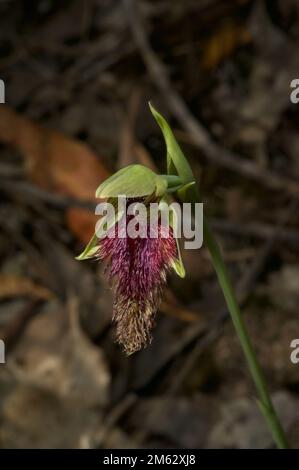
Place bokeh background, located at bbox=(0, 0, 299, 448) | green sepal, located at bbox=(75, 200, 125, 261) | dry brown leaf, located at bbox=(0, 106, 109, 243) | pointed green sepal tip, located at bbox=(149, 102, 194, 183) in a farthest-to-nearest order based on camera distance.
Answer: dry brown leaf, located at bbox=(0, 106, 109, 243) < bokeh background, located at bbox=(0, 0, 299, 448) < green sepal, located at bbox=(75, 200, 125, 261) < pointed green sepal tip, located at bbox=(149, 102, 194, 183)

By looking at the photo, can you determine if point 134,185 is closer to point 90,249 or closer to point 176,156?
point 176,156

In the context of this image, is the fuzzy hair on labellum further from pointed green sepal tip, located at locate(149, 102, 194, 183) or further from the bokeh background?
the bokeh background

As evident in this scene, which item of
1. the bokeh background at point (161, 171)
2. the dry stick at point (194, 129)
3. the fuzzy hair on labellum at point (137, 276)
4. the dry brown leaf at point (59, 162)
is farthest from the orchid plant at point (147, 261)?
the dry stick at point (194, 129)

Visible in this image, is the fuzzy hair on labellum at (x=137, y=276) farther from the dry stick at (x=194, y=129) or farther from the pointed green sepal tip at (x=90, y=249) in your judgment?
the dry stick at (x=194, y=129)

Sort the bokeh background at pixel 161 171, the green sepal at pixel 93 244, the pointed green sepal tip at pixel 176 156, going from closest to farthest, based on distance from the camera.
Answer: the pointed green sepal tip at pixel 176 156 → the green sepal at pixel 93 244 → the bokeh background at pixel 161 171

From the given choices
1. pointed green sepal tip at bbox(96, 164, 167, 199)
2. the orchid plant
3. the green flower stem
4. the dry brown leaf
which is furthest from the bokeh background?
pointed green sepal tip at bbox(96, 164, 167, 199)
